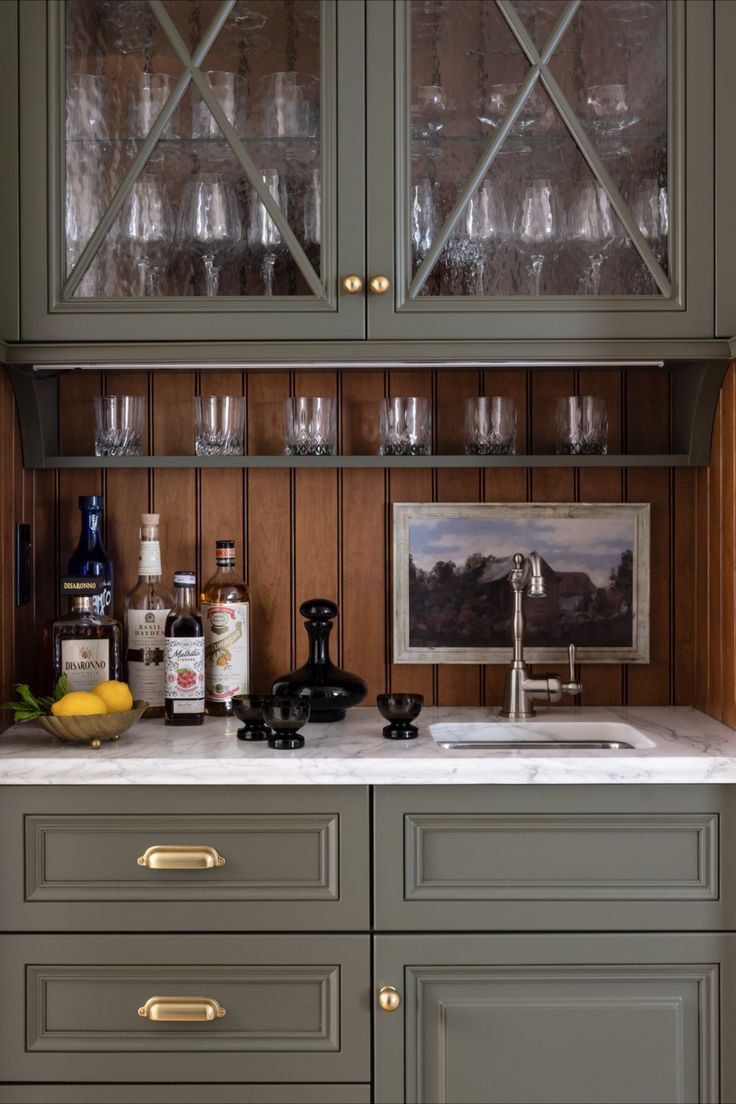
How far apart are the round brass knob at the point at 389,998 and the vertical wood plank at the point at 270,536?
0.72 m

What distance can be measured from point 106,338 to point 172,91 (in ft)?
1.49

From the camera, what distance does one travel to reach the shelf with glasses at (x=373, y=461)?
2035 mm

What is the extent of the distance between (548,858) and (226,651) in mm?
734

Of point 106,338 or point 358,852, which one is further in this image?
point 106,338

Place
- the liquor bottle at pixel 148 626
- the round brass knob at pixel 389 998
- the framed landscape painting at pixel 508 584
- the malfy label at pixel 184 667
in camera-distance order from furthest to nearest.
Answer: the framed landscape painting at pixel 508 584 < the liquor bottle at pixel 148 626 < the malfy label at pixel 184 667 < the round brass knob at pixel 389 998

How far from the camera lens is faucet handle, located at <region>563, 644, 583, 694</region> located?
82.7 inches

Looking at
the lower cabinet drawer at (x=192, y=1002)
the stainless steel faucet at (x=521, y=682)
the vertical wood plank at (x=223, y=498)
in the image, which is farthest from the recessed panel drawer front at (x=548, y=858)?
the vertical wood plank at (x=223, y=498)

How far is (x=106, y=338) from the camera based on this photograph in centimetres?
188

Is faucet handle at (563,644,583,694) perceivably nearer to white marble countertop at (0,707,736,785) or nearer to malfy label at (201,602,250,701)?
white marble countertop at (0,707,736,785)

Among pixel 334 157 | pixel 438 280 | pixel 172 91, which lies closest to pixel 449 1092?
pixel 438 280

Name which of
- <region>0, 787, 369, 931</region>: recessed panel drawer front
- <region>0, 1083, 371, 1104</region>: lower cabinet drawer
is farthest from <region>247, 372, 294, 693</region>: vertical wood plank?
<region>0, 1083, 371, 1104</region>: lower cabinet drawer

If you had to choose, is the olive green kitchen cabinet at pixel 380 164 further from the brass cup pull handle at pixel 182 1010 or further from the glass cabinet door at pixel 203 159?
the brass cup pull handle at pixel 182 1010

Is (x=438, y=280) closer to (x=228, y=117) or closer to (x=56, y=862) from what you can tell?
(x=228, y=117)

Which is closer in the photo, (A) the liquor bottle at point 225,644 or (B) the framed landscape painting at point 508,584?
(A) the liquor bottle at point 225,644
